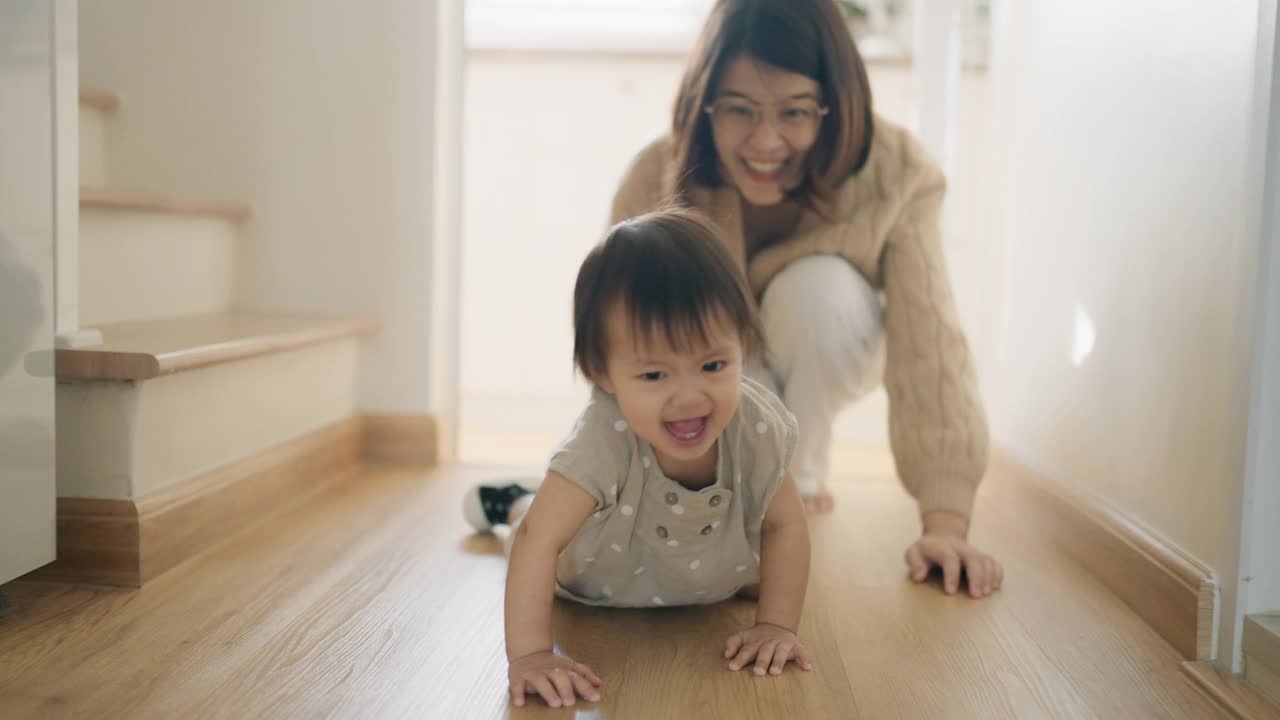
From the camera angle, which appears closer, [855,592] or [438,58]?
[855,592]

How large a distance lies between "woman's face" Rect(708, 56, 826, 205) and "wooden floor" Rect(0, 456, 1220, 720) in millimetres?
481

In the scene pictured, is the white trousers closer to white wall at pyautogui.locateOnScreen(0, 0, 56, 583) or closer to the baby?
the baby

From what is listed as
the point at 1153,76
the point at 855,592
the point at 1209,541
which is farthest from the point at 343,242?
the point at 1209,541

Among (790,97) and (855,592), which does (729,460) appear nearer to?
(855,592)

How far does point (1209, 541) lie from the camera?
41.6 inches

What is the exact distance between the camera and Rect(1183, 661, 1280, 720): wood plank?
0.91m

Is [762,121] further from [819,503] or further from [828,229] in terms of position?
[819,503]

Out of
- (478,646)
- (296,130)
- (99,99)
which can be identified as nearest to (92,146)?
(99,99)

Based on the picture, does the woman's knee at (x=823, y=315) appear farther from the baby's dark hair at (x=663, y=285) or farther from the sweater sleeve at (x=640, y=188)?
the baby's dark hair at (x=663, y=285)

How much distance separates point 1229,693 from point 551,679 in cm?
55

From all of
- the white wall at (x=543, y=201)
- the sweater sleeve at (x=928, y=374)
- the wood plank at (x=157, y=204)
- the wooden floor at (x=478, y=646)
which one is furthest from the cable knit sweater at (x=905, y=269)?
the white wall at (x=543, y=201)

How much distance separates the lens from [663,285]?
93 centimetres

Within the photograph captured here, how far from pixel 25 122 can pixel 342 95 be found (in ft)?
3.05

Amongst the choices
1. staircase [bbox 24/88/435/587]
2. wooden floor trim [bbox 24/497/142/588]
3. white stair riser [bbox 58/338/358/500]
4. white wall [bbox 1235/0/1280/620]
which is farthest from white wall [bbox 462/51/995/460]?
white wall [bbox 1235/0/1280/620]
